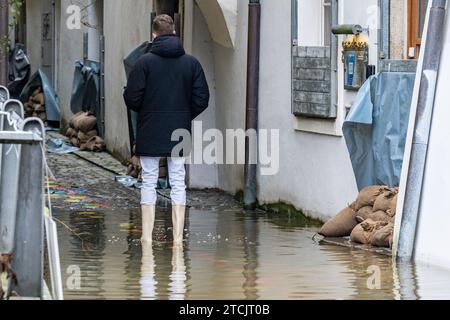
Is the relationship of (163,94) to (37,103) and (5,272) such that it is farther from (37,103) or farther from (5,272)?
(37,103)

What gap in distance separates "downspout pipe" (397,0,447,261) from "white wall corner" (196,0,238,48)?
594 cm

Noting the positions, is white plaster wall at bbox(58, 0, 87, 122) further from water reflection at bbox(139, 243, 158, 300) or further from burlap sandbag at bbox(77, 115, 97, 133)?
water reflection at bbox(139, 243, 158, 300)

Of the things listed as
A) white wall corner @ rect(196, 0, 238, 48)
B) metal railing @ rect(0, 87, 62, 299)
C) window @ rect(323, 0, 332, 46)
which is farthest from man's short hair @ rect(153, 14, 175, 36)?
metal railing @ rect(0, 87, 62, 299)

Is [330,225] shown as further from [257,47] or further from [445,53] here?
[257,47]

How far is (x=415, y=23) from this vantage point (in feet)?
37.3

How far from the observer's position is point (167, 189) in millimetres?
→ 16578

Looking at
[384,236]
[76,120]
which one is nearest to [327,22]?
[384,236]

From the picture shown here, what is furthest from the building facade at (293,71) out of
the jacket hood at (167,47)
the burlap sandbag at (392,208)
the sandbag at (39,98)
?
the sandbag at (39,98)

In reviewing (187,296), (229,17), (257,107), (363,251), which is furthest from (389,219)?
(229,17)

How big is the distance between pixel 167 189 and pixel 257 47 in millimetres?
2592

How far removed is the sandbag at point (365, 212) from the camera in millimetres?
11008

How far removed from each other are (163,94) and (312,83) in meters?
2.62

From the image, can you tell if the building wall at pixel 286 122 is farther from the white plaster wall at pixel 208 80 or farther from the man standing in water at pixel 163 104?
the man standing in water at pixel 163 104

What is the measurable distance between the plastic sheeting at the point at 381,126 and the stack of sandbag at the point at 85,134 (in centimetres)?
1054
